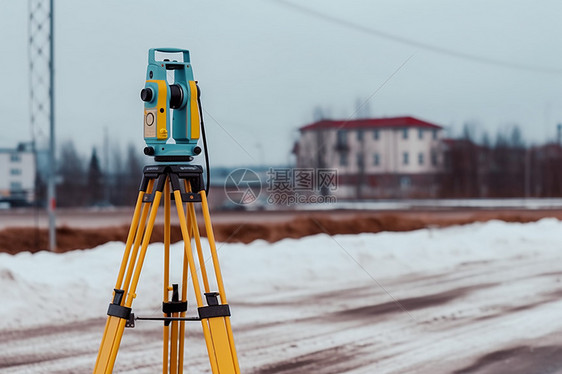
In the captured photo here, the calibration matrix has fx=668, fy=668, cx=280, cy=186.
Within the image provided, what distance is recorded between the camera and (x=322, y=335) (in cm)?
591

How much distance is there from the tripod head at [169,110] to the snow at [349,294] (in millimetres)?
2198

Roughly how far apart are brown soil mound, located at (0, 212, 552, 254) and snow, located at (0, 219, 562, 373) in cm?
112

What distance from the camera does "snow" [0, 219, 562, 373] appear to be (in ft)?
18.4

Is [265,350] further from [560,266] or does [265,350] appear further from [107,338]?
[560,266]

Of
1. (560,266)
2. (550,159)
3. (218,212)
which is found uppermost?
(550,159)

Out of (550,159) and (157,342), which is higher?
(550,159)

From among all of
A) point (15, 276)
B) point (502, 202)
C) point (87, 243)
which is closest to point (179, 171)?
point (15, 276)

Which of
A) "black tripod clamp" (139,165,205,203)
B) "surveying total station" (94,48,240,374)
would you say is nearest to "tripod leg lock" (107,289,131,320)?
"surveying total station" (94,48,240,374)

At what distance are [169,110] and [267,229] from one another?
9.61m

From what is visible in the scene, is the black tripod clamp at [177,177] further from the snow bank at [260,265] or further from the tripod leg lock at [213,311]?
the snow bank at [260,265]

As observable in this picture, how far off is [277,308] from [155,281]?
1.74 metres

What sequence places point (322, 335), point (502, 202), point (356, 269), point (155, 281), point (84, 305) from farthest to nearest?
point (502, 202), point (356, 269), point (155, 281), point (84, 305), point (322, 335)

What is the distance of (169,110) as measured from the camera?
3221mm

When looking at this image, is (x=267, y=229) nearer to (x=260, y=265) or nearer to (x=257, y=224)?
(x=257, y=224)
